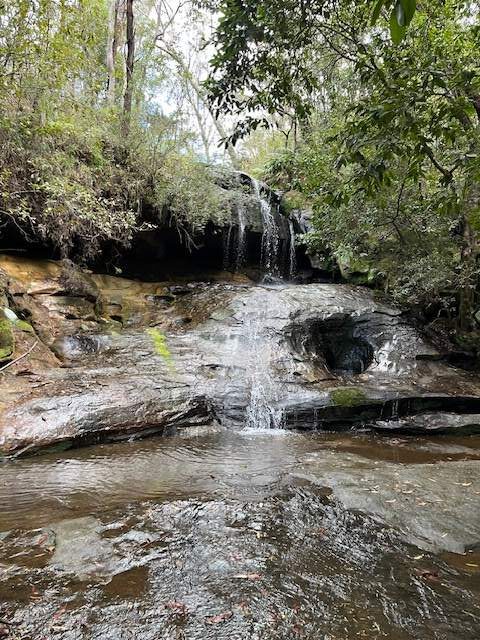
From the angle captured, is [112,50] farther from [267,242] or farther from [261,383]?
[261,383]

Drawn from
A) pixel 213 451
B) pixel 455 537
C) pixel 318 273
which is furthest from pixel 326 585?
pixel 318 273

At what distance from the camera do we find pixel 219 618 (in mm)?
2346

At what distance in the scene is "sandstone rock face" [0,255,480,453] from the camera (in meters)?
6.29

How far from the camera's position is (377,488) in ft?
13.9

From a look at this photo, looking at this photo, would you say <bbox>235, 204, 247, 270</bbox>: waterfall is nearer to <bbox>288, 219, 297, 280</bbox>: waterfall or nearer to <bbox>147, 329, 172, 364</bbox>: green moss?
<bbox>288, 219, 297, 280</bbox>: waterfall

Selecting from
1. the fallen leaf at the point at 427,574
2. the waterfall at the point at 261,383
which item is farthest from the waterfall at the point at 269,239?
the fallen leaf at the point at 427,574

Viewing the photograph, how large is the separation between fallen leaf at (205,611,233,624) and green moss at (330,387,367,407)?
5.46m

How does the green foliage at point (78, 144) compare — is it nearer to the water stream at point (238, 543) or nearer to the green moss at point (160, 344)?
the green moss at point (160, 344)

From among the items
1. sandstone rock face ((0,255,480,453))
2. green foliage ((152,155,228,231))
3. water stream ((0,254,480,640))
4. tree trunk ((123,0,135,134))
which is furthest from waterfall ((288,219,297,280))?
water stream ((0,254,480,640))

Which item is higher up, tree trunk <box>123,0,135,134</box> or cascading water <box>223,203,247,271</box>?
tree trunk <box>123,0,135,134</box>

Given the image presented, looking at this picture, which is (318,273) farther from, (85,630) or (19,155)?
(85,630)

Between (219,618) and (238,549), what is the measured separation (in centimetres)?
79

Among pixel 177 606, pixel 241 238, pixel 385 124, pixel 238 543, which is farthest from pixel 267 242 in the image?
pixel 177 606

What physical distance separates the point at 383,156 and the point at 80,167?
324 inches
